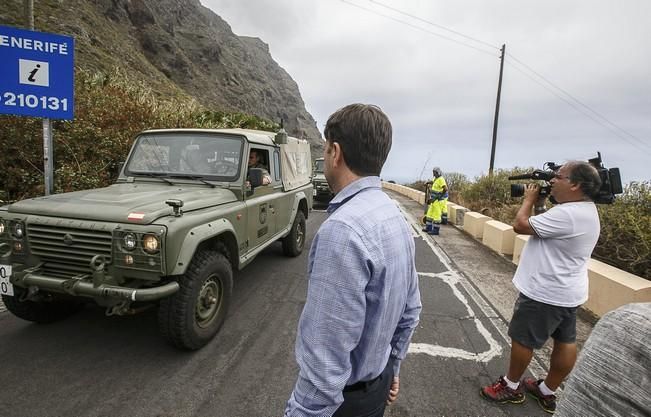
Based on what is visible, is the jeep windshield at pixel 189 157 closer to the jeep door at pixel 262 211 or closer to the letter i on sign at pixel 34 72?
the jeep door at pixel 262 211

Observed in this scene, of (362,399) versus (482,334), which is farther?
(482,334)

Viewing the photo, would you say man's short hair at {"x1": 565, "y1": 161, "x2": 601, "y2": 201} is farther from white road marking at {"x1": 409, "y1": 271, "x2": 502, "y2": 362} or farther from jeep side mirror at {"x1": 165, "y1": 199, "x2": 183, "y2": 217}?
jeep side mirror at {"x1": 165, "y1": 199, "x2": 183, "y2": 217}

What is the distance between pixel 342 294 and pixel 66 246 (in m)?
2.77

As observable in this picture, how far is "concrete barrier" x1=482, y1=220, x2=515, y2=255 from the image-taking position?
6.97 meters

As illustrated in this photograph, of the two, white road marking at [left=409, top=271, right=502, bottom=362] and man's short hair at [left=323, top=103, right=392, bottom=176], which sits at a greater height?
man's short hair at [left=323, top=103, right=392, bottom=176]

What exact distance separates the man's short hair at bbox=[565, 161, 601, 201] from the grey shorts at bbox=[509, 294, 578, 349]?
863mm

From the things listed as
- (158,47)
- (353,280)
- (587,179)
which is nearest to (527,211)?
(587,179)

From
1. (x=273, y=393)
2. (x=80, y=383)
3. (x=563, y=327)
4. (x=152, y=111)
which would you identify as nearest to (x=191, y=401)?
(x=273, y=393)

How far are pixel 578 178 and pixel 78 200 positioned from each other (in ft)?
13.7

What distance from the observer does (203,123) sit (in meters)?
11.9

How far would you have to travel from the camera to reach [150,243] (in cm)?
255

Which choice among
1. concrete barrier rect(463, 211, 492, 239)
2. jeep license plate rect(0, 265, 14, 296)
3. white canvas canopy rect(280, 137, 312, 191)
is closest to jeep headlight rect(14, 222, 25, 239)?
jeep license plate rect(0, 265, 14, 296)

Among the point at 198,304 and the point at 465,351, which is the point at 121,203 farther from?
the point at 465,351

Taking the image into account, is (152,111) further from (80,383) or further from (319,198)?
(80,383)
